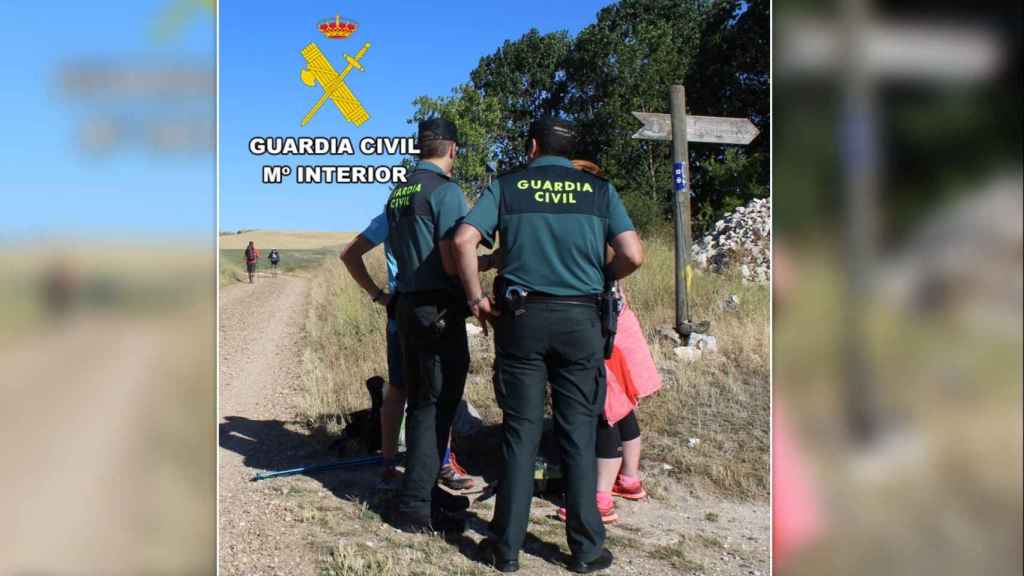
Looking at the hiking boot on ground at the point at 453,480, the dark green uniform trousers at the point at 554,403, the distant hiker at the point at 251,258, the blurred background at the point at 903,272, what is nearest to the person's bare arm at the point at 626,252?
the dark green uniform trousers at the point at 554,403

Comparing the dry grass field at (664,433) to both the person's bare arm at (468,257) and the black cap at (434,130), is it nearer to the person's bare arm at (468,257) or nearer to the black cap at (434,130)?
the person's bare arm at (468,257)

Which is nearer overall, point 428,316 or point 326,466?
point 428,316

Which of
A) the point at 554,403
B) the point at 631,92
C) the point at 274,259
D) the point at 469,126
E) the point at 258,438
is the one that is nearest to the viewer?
the point at 554,403

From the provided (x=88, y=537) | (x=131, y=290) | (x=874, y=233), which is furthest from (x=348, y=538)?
(x=874, y=233)

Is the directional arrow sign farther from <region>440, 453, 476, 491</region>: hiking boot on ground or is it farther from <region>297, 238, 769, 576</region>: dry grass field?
<region>440, 453, 476, 491</region>: hiking boot on ground

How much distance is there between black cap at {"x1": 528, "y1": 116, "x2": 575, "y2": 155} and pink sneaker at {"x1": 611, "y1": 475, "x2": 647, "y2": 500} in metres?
1.79

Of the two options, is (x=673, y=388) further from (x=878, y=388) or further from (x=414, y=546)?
(x=878, y=388)

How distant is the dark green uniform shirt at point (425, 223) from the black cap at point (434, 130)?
12 cm

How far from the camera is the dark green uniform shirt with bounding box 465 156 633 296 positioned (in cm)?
302

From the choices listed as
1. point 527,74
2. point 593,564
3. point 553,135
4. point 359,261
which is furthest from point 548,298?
point 527,74

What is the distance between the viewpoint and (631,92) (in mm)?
20766

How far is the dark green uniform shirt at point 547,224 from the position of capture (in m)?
3.02

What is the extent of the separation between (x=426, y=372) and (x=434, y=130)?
1.10m

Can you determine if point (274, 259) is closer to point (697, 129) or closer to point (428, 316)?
point (697, 129)
